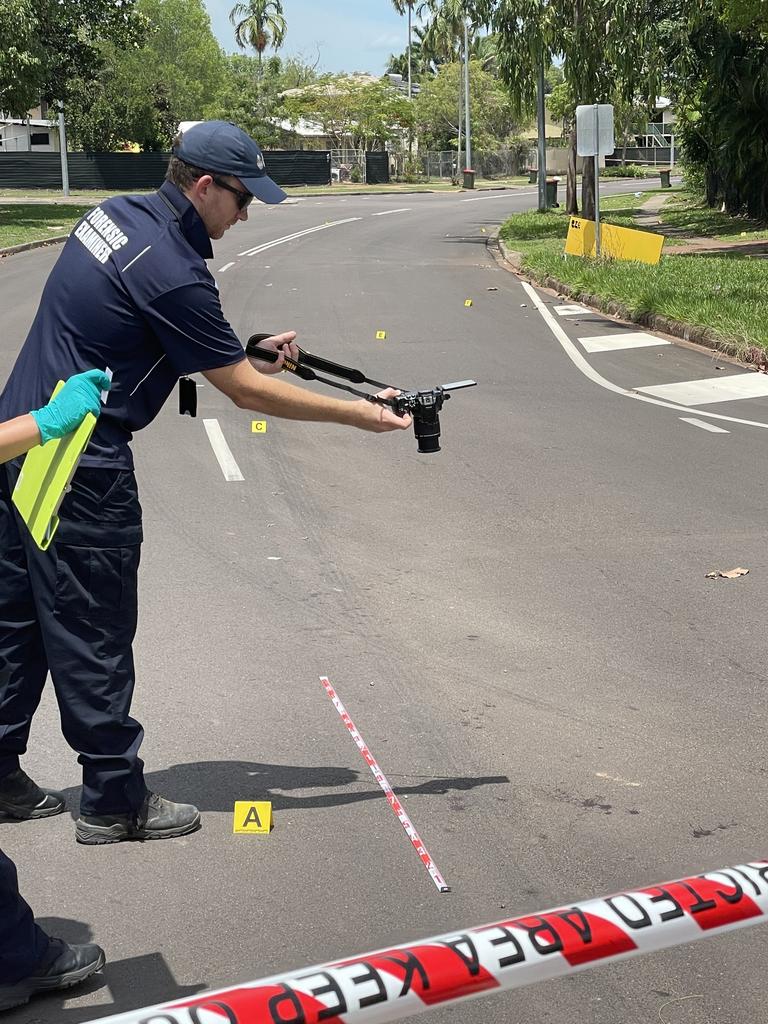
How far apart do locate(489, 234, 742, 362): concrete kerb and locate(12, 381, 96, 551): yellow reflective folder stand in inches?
455

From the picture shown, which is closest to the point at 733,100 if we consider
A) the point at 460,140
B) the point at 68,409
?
the point at 68,409

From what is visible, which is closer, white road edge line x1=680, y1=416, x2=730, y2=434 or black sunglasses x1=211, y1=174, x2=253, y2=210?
black sunglasses x1=211, y1=174, x2=253, y2=210

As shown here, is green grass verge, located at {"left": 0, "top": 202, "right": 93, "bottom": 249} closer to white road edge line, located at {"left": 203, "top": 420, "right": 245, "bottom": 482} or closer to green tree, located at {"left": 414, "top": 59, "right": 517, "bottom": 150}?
white road edge line, located at {"left": 203, "top": 420, "right": 245, "bottom": 482}

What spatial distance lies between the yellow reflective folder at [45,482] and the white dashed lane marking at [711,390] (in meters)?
8.79

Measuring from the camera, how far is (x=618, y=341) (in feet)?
49.8

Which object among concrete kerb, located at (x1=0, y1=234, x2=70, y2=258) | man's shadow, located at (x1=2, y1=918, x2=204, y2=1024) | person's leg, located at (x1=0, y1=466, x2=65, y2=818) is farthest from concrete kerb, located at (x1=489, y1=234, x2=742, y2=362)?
concrete kerb, located at (x1=0, y1=234, x2=70, y2=258)

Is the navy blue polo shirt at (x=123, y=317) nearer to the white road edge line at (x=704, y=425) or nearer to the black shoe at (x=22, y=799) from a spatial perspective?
the black shoe at (x=22, y=799)

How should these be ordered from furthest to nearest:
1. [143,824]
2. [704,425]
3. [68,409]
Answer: [704,425]
[143,824]
[68,409]

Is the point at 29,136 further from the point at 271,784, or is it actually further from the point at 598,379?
the point at 271,784

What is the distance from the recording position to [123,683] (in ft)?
12.7

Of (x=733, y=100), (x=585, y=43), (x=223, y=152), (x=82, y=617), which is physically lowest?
(x=82, y=617)

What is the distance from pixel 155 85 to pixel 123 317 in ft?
232

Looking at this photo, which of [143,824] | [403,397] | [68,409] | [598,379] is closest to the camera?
[68,409]

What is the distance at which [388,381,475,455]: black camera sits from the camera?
4.14 metres
